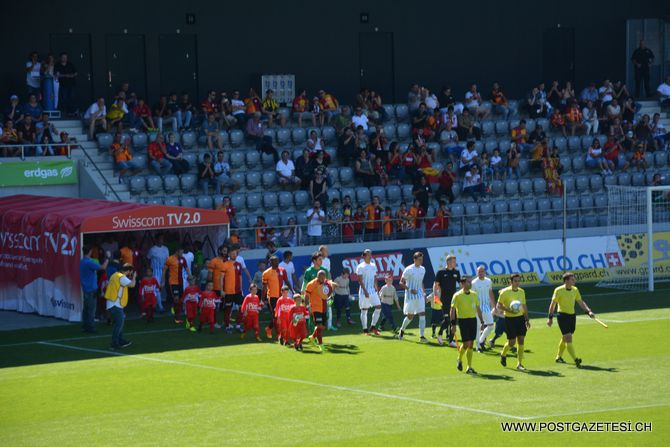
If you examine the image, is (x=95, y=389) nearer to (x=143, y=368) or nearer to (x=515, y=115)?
(x=143, y=368)

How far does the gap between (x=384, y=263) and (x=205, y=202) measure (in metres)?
5.17

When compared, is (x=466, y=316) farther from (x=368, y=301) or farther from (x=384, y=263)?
(x=384, y=263)

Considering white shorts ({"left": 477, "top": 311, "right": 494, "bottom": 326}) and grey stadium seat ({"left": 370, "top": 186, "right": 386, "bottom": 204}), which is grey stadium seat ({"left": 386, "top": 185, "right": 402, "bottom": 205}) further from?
white shorts ({"left": 477, "top": 311, "right": 494, "bottom": 326})

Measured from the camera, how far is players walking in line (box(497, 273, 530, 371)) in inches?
937

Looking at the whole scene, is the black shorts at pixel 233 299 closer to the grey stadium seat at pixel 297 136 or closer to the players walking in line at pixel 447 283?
the players walking in line at pixel 447 283

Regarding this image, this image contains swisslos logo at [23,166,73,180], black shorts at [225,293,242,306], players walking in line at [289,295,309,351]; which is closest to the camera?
players walking in line at [289,295,309,351]

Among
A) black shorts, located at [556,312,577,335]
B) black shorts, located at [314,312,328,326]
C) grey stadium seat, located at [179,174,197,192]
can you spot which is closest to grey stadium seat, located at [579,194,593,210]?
grey stadium seat, located at [179,174,197,192]

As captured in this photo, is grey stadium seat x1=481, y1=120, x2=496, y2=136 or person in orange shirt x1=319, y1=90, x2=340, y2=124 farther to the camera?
grey stadium seat x1=481, y1=120, x2=496, y2=136

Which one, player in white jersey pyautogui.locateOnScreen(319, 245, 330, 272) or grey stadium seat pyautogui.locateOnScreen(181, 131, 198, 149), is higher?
grey stadium seat pyautogui.locateOnScreen(181, 131, 198, 149)

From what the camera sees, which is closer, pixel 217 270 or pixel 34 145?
pixel 217 270

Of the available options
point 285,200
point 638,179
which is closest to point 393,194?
point 285,200

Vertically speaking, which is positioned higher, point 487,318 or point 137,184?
point 137,184

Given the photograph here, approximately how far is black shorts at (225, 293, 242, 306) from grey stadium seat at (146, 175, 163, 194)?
23.9 ft

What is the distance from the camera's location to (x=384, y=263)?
3469 cm
